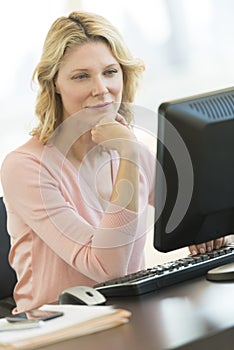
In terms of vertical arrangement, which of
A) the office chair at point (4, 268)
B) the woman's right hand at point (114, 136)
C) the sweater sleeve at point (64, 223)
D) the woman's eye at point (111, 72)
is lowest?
the office chair at point (4, 268)

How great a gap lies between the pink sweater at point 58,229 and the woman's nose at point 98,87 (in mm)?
185

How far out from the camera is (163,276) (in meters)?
2.03

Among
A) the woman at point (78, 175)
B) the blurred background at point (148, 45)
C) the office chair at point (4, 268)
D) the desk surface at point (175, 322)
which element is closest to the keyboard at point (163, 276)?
the desk surface at point (175, 322)

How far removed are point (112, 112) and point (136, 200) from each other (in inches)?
10.9

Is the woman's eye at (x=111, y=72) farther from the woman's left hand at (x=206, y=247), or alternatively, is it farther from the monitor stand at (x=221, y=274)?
the monitor stand at (x=221, y=274)

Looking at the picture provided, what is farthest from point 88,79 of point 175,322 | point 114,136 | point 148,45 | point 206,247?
point 148,45

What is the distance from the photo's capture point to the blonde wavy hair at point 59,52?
7.96 ft

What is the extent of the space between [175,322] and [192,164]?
0.33 metres

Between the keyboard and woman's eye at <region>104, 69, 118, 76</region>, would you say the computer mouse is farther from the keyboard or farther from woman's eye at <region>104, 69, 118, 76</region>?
woman's eye at <region>104, 69, 118, 76</region>

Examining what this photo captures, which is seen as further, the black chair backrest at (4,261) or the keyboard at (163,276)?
the black chair backrest at (4,261)

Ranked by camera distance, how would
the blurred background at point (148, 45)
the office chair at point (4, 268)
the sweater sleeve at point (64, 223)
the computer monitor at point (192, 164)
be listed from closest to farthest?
the computer monitor at point (192, 164) < the sweater sleeve at point (64, 223) < the office chair at point (4, 268) < the blurred background at point (148, 45)

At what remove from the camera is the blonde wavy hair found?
243cm

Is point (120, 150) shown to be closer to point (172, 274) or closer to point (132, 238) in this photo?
point (132, 238)

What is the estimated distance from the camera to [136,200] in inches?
89.7
